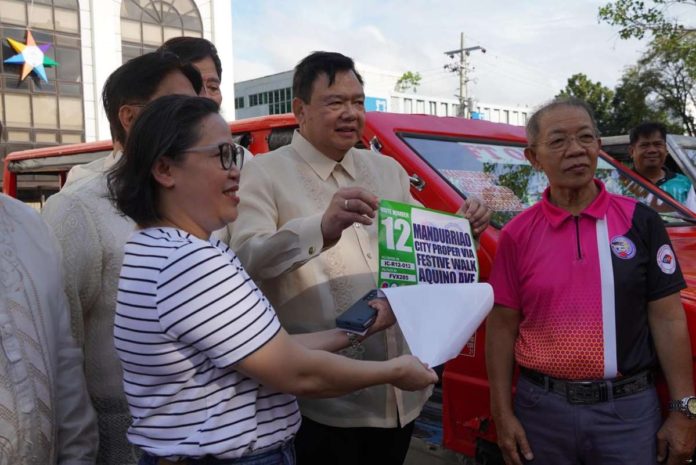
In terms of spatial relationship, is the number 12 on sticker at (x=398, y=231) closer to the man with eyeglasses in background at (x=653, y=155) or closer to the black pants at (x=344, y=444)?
the black pants at (x=344, y=444)

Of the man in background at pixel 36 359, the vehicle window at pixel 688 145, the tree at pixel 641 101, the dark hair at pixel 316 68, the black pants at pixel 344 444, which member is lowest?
the black pants at pixel 344 444

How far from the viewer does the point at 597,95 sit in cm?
4416

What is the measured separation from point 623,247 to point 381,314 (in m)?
0.82

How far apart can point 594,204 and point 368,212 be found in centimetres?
78

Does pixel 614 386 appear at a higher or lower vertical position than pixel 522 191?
lower

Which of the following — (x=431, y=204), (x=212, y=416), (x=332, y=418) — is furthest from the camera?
(x=431, y=204)

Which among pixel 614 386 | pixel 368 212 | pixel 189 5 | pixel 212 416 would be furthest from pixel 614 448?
pixel 189 5

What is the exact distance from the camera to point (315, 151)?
233 cm

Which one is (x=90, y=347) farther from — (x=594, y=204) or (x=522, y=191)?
(x=522, y=191)

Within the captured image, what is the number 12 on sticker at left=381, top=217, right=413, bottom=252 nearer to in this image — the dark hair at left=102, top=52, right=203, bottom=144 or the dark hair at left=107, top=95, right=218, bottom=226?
the dark hair at left=107, top=95, right=218, bottom=226

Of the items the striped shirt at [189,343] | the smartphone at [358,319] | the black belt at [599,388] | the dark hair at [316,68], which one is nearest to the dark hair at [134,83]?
the dark hair at [316,68]

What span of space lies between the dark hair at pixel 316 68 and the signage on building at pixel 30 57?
2371cm

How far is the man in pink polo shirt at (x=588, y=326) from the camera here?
6.60 feet

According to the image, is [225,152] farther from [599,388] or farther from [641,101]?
[641,101]
